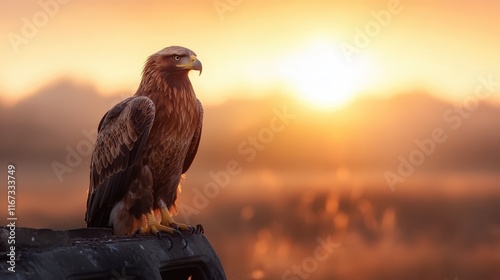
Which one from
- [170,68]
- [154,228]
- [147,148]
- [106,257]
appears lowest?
[106,257]

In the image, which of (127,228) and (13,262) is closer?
(13,262)

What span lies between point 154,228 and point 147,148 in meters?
1.17

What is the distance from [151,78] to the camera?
871cm

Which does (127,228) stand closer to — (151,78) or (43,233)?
(151,78)

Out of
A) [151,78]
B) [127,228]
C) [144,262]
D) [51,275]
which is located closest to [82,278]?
[51,275]

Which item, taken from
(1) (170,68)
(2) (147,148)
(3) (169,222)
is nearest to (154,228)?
(3) (169,222)

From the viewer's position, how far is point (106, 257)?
5.50m

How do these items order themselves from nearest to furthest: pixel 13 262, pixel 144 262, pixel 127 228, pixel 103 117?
pixel 13 262
pixel 144 262
pixel 127 228
pixel 103 117

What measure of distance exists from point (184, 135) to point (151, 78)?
2.78ft

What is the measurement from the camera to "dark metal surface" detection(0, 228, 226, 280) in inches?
191

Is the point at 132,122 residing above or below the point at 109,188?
above

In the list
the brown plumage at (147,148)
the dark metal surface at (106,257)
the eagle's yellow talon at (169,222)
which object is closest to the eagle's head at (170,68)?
the brown plumage at (147,148)

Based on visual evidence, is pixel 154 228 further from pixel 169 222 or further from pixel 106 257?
pixel 106 257

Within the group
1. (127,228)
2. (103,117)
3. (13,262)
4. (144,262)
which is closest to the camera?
(13,262)
